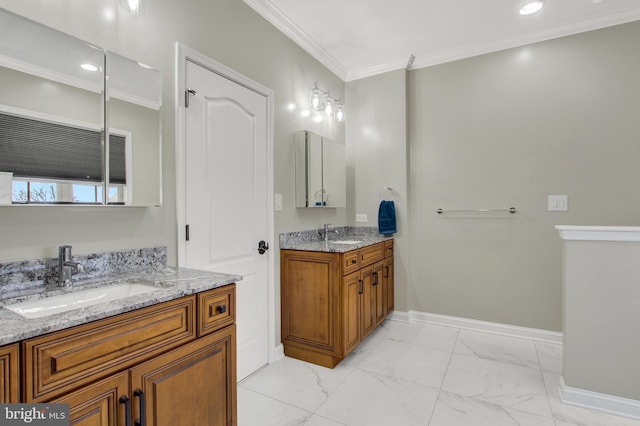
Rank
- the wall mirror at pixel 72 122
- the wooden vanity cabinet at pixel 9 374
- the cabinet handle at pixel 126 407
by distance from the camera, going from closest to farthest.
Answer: the wooden vanity cabinet at pixel 9 374, the cabinet handle at pixel 126 407, the wall mirror at pixel 72 122

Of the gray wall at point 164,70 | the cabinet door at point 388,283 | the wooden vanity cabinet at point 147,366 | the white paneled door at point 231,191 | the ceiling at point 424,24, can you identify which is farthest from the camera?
the cabinet door at point 388,283

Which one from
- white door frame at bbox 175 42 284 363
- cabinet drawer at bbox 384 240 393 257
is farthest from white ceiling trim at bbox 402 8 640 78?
cabinet drawer at bbox 384 240 393 257

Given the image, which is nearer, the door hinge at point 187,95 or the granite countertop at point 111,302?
the granite countertop at point 111,302

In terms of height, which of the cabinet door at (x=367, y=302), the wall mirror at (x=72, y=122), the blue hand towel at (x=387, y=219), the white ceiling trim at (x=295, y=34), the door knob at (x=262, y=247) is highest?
the white ceiling trim at (x=295, y=34)

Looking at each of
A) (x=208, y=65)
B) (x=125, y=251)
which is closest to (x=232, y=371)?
(x=125, y=251)

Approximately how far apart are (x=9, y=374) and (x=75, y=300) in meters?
0.47

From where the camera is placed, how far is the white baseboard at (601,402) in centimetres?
186

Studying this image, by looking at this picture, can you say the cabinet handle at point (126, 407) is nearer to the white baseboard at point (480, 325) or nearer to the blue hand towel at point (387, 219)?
the blue hand towel at point (387, 219)

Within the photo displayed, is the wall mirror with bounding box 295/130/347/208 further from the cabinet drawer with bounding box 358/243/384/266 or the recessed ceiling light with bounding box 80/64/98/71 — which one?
the recessed ceiling light with bounding box 80/64/98/71

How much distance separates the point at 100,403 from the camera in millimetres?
992

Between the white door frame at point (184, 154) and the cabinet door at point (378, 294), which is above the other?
the white door frame at point (184, 154)

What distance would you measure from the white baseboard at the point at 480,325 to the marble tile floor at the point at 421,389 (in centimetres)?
8

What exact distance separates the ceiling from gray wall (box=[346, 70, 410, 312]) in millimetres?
338

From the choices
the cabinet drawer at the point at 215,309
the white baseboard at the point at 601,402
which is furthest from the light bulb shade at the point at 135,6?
the white baseboard at the point at 601,402
